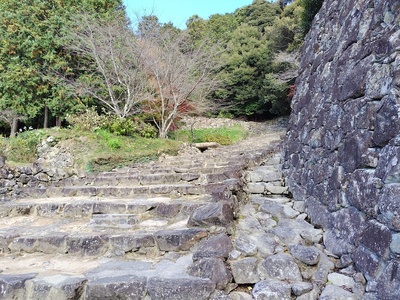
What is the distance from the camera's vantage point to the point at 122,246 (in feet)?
8.68

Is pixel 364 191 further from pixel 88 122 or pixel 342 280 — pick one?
pixel 88 122

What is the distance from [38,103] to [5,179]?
7526 mm

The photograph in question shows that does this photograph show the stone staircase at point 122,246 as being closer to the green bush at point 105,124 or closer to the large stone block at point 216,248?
the large stone block at point 216,248

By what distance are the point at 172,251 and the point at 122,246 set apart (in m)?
0.48

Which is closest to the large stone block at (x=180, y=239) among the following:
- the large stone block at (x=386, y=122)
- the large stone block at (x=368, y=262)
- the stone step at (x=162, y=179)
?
the large stone block at (x=368, y=262)

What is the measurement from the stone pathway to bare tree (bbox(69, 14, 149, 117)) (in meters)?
7.48

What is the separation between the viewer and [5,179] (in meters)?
5.67

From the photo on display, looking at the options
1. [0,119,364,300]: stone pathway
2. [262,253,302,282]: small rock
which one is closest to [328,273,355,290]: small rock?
[0,119,364,300]: stone pathway

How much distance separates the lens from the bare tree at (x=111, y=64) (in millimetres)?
10781

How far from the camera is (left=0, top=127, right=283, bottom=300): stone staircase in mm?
2010

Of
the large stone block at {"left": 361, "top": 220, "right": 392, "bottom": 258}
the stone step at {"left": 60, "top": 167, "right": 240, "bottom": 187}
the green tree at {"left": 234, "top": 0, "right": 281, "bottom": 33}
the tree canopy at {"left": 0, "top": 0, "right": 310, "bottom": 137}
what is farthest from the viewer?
the green tree at {"left": 234, "top": 0, "right": 281, "bottom": 33}

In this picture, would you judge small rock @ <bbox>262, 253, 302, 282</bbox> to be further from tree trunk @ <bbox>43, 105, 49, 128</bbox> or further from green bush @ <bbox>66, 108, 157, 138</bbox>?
tree trunk @ <bbox>43, 105, 49, 128</bbox>

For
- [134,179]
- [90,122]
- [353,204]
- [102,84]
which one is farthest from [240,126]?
[353,204]

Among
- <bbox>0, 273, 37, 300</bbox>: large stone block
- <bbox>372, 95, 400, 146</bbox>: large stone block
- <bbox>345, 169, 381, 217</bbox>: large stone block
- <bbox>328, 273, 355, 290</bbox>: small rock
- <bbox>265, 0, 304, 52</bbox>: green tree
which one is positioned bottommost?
<bbox>0, 273, 37, 300</bbox>: large stone block
